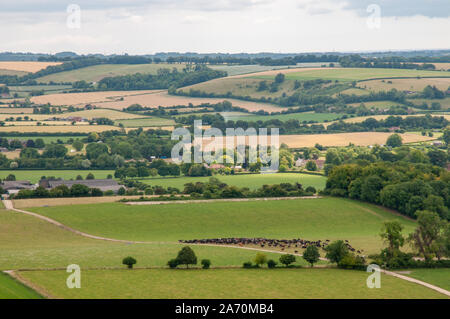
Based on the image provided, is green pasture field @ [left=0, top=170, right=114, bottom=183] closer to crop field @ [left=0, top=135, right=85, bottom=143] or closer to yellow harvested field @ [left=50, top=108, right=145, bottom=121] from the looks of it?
crop field @ [left=0, top=135, right=85, bottom=143]

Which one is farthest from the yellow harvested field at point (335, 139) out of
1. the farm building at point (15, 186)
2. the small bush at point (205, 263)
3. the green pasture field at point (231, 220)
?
the small bush at point (205, 263)

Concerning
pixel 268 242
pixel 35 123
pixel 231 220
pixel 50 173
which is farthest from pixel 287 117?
pixel 268 242

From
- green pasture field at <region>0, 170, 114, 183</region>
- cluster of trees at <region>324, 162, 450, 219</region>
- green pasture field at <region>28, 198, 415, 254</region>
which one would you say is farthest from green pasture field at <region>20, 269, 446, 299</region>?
green pasture field at <region>0, 170, 114, 183</region>

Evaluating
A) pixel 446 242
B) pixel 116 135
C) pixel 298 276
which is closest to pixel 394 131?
pixel 116 135

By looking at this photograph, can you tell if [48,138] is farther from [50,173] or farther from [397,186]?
[397,186]

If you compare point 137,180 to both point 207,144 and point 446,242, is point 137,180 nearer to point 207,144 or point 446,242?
point 207,144
